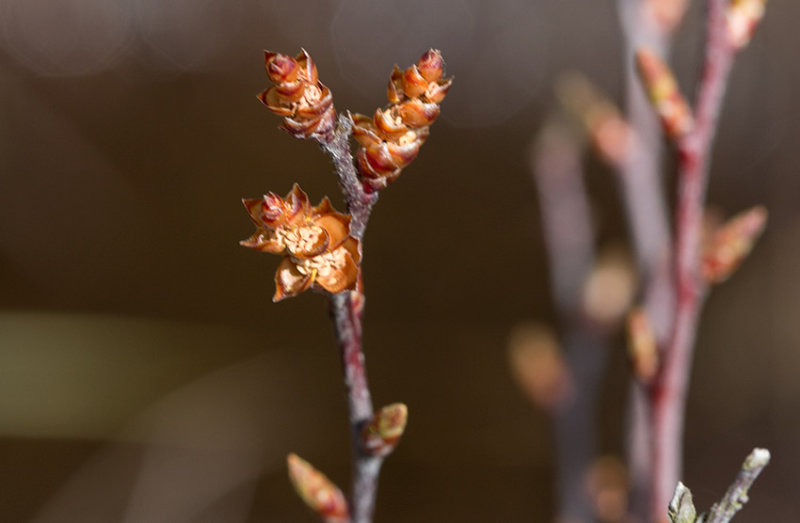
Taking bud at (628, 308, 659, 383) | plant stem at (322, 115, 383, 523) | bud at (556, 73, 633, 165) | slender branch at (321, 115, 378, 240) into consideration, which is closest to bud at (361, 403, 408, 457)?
plant stem at (322, 115, 383, 523)

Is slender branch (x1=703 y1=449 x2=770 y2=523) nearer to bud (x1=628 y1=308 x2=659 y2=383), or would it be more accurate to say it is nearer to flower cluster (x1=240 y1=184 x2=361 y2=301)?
flower cluster (x1=240 y1=184 x2=361 y2=301)

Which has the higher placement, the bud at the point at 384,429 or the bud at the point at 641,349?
the bud at the point at 641,349

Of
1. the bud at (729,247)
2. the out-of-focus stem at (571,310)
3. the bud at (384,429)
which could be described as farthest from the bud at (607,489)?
the bud at (384,429)

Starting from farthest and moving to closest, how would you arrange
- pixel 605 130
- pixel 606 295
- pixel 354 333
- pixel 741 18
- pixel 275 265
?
1. pixel 275 265
2. pixel 606 295
3. pixel 605 130
4. pixel 741 18
5. pixel 354 333

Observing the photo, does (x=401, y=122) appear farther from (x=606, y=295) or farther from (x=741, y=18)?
(x=606, y=295)

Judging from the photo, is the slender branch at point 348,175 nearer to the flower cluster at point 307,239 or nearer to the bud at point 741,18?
the flower cluster at point 307,239

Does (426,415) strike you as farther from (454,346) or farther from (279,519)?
(279,519)

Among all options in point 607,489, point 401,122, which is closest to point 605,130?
point 607,489

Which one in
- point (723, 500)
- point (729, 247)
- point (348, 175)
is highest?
point (729, 247)

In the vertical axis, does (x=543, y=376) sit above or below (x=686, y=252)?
above
